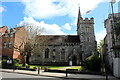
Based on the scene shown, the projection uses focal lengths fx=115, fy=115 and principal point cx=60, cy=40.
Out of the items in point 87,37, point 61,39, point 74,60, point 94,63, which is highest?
point 87,37

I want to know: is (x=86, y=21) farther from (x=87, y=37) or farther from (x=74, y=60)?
(x=74, y=60)

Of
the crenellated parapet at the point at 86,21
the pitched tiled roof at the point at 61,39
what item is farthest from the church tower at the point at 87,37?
the pitched tiled roof at the point at 61,39

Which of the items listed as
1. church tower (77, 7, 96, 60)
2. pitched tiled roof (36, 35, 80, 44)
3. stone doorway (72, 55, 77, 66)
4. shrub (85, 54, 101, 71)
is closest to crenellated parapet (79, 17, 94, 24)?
church tower (77, 7, 96, 60)

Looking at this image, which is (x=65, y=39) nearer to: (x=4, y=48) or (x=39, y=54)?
(x=39, y=54)

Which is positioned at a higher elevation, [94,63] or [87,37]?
[87,37]

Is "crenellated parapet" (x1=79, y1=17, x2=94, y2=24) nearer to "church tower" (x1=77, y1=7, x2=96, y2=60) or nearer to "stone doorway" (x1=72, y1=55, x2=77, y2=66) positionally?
"church tower" (x1=77, y1=7, x2=96, y2=60)

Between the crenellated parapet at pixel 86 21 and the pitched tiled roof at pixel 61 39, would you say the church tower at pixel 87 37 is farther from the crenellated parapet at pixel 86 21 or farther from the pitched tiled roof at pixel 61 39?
the pitched tiled roof at pixel 61 39

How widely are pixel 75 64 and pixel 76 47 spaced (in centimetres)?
566

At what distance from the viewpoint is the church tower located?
38375 millimetres

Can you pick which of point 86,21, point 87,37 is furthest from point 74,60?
point 86,21

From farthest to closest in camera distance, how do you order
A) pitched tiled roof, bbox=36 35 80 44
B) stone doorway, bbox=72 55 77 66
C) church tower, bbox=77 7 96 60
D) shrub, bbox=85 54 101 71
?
pitched tiled roof, bbox=36 35 80 44
church tower, bbox=77 7 96 60
stone doorway, bbox=72 55 77 66
shrub, bbox=85 54 101 71

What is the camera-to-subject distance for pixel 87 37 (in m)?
39.8

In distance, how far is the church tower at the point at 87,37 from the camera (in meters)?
38.4

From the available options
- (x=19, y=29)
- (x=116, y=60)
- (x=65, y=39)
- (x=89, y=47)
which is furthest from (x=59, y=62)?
(x=116, y=60)
